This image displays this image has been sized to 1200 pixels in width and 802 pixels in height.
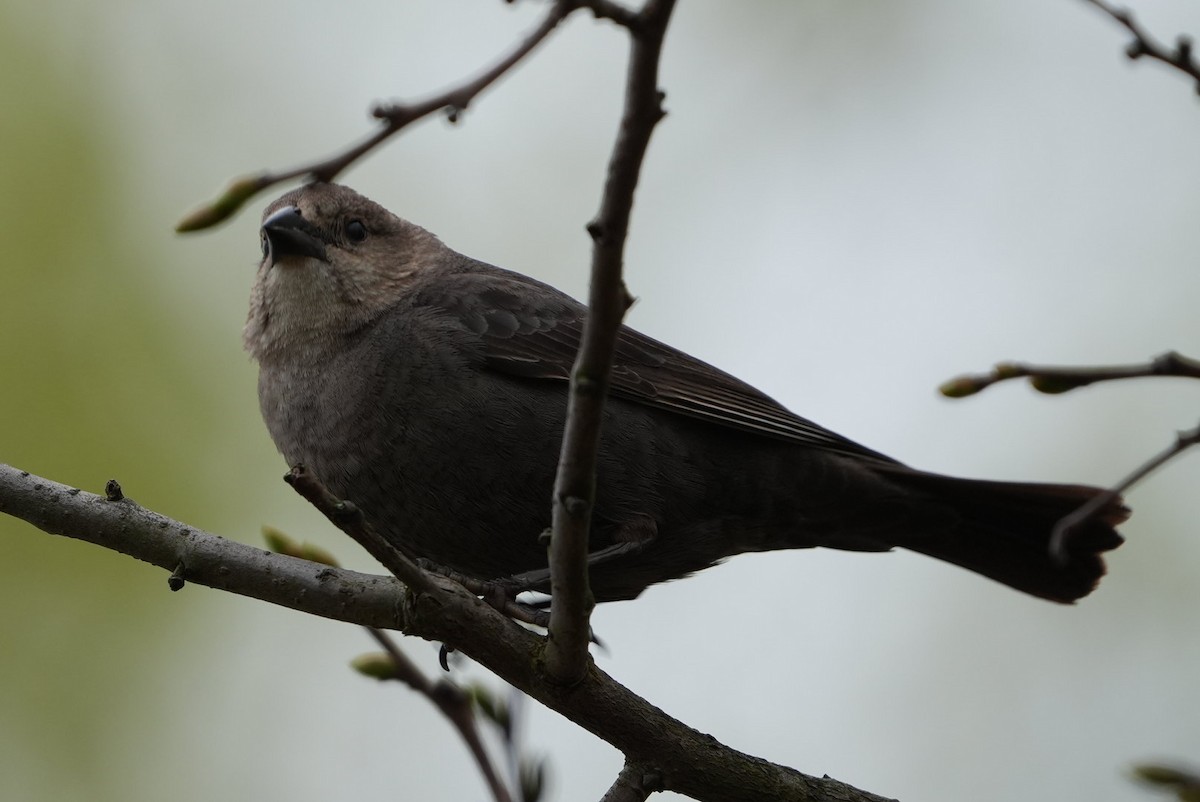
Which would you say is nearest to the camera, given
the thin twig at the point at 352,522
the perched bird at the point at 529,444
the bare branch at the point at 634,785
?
the thin twig at the point at 352,522

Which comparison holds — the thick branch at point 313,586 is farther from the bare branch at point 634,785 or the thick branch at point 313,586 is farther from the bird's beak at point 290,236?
the bird's beak at point 290,236

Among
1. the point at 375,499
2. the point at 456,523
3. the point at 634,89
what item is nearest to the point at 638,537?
the point at 456,523

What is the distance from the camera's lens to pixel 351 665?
12.2 ft

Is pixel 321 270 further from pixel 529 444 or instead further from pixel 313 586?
pixel 313 586

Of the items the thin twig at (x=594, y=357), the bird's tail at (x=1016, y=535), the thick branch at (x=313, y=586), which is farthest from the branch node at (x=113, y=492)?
the bird's tail at (x=1016, y=535)

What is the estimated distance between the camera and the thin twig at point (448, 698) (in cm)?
342

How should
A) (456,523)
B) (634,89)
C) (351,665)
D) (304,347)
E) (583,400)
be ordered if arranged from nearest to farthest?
(634,89), (583,400), (351,665), (456,523), (304,347)

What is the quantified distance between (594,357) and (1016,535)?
330cm

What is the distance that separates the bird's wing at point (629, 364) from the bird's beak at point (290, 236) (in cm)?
58

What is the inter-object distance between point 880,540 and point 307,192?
9.72 feet

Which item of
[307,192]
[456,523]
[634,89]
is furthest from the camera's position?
[307,192]

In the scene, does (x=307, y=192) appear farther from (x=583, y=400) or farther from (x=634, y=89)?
(x=634, y=89)

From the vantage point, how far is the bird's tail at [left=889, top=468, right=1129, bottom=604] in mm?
5270

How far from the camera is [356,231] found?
5746 millimetres
